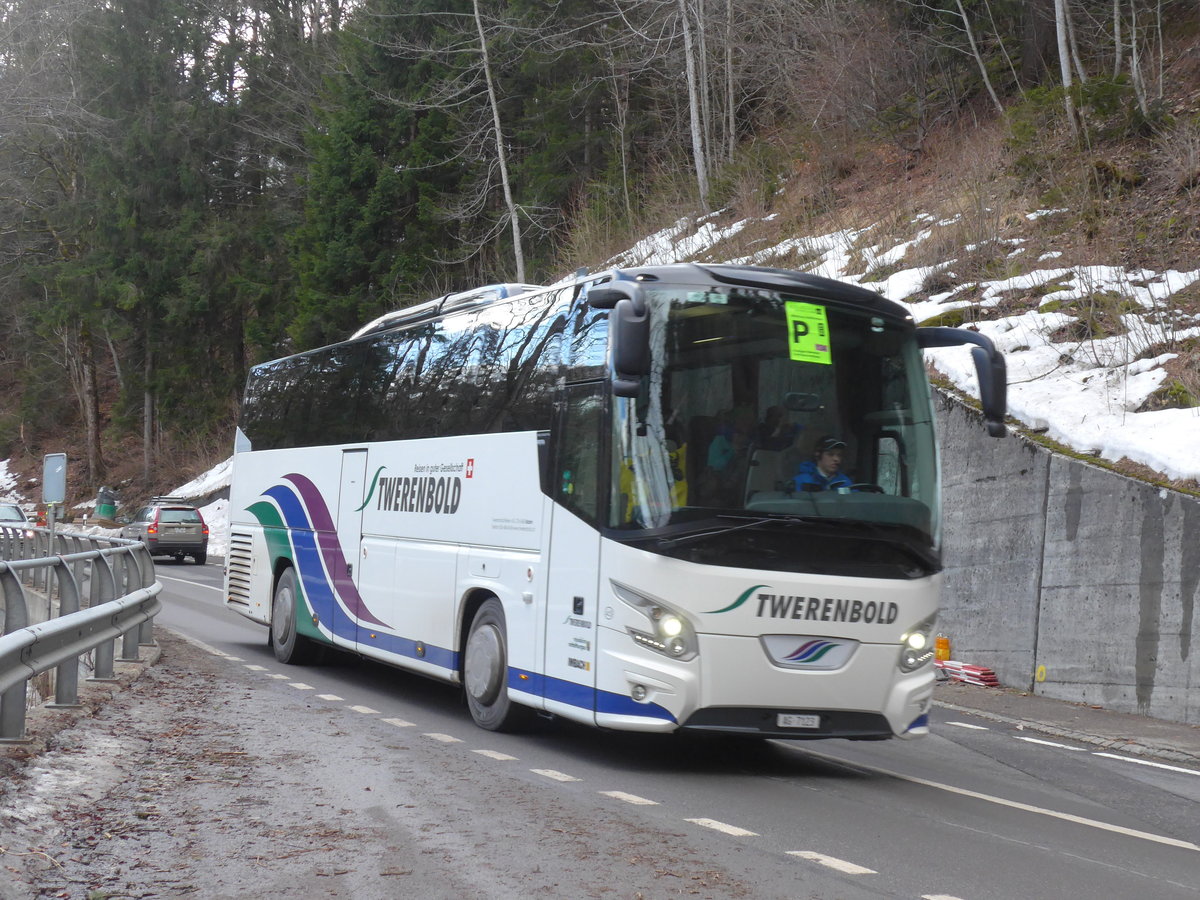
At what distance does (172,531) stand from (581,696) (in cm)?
2922

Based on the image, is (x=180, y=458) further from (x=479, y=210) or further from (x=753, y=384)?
(x=753, y=384)

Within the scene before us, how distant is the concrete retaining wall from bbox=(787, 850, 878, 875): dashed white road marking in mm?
6797

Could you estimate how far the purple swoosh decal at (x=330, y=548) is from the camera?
42.0 feet

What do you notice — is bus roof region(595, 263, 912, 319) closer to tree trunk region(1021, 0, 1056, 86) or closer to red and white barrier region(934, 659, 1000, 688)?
red and white barrier region(934, 659, 1000, 688)

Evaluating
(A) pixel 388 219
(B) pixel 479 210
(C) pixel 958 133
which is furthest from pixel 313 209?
(C) pixel 958 133

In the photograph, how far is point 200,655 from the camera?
14766 millimetres

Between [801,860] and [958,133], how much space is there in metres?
22.9

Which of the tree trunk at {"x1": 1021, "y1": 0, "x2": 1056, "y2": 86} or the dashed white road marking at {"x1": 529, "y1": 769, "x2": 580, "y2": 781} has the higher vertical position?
the tree trunk at {"x1": 1021, "y1": 0, "x2": 1056, "y2": 86}

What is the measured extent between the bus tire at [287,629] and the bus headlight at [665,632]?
7.09 metres

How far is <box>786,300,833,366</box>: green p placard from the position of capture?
862 centimetres

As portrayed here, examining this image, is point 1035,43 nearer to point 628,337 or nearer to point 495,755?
point 628,337

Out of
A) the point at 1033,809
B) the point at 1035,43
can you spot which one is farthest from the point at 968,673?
the point at 1035,43

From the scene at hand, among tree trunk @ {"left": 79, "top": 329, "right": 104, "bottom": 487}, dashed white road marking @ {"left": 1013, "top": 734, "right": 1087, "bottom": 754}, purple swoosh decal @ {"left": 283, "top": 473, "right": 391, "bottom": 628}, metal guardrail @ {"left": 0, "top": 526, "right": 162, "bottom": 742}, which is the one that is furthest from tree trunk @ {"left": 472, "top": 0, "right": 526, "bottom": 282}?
dashed white road marking @ {"left": 1013, "top": 734, "right": 1087, "bottom": 754}

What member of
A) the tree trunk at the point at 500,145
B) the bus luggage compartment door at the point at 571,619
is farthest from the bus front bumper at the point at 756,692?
the tree trunk at the point at 500,145
